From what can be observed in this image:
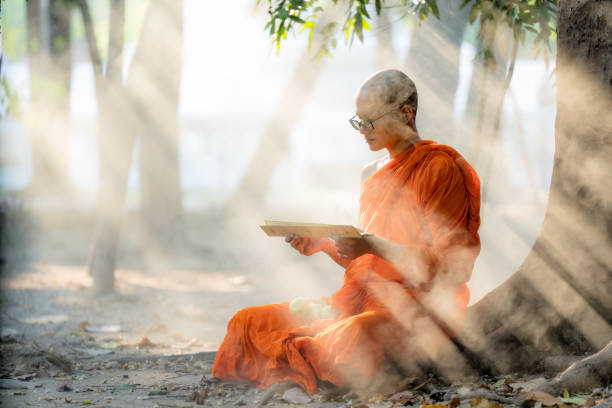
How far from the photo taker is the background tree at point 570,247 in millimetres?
3367

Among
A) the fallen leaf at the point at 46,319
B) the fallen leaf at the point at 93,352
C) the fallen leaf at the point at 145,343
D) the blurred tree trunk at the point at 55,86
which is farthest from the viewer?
the blurred tree trunk at the point at 55,86

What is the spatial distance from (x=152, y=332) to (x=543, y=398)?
4522mm

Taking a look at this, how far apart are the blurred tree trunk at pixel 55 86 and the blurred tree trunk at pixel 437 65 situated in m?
7.00

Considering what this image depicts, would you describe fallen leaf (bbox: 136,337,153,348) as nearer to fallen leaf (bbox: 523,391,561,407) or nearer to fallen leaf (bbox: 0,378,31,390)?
fallen leaf (bbox: 0,378,31,390)

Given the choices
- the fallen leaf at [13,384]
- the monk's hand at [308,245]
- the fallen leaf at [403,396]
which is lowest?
the fallen leaf at [13,384]


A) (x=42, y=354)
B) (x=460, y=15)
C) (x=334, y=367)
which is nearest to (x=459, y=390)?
(x=334, y=367)

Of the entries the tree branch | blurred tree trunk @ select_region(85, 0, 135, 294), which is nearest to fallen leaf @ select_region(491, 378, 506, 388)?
blurred tree trunk @ select_region(85, 0, 135, 294)

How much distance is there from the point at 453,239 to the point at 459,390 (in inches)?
30.5

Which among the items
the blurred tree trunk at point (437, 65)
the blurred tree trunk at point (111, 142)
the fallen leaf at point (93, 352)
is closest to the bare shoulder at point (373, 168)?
the blurred tree trunk at point (437, 65)

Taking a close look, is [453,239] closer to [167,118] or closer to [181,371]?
[181,371]

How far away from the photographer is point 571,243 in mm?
3451

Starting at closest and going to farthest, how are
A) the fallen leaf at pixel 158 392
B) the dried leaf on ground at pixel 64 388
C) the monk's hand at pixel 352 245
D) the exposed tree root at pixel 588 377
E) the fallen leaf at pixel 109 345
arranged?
the exposed tree root at pixel 588 377, the monk's hand at pixel 352 245, the fallen leaf at pixel 158 392, the dried leaf on ground at pixel 64 388, the fallen leaf at pixel 109 345

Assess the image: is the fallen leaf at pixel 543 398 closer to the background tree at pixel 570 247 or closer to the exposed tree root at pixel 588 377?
the exposed tree root at pixel 588 377

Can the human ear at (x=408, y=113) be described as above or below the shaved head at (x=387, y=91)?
below
